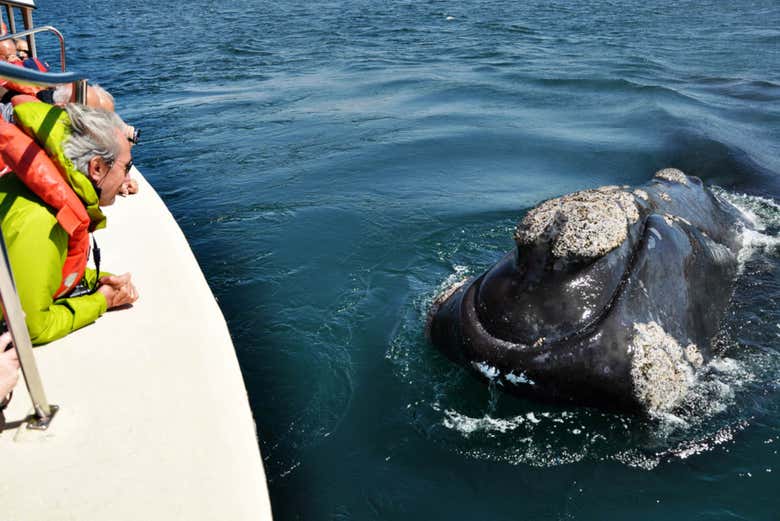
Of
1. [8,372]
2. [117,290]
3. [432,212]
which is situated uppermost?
[8,372]

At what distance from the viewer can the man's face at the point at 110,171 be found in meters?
3.98

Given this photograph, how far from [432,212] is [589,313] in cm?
440

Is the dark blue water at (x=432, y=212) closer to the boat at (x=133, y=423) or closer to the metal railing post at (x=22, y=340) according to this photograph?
the boat at (x=133, y=423)

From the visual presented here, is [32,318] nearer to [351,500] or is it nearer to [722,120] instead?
[351,500]

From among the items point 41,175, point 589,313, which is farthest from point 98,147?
point 589,313

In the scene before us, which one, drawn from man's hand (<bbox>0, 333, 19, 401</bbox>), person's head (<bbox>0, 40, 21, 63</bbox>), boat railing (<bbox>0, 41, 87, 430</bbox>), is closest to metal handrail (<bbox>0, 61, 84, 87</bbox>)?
boat railing (<bbox>0, 41, 87, 430</bbox>)

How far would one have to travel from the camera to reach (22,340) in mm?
3203

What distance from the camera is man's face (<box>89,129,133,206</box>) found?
13.0 ft

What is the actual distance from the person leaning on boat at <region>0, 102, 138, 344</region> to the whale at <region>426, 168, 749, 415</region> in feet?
7.49

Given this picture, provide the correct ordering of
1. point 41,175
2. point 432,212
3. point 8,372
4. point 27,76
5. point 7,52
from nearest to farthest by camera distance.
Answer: point 27,76 < point 8,372 < point 41,175 < point 432,212 < point 7,52

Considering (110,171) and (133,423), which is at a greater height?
(110,171)

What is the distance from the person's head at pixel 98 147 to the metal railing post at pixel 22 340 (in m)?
1.06

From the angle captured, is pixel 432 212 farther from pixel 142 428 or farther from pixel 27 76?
pixel 27 76

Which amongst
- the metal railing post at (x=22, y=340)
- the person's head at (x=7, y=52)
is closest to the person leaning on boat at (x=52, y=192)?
the metal railing post at (x=22, y=340)
